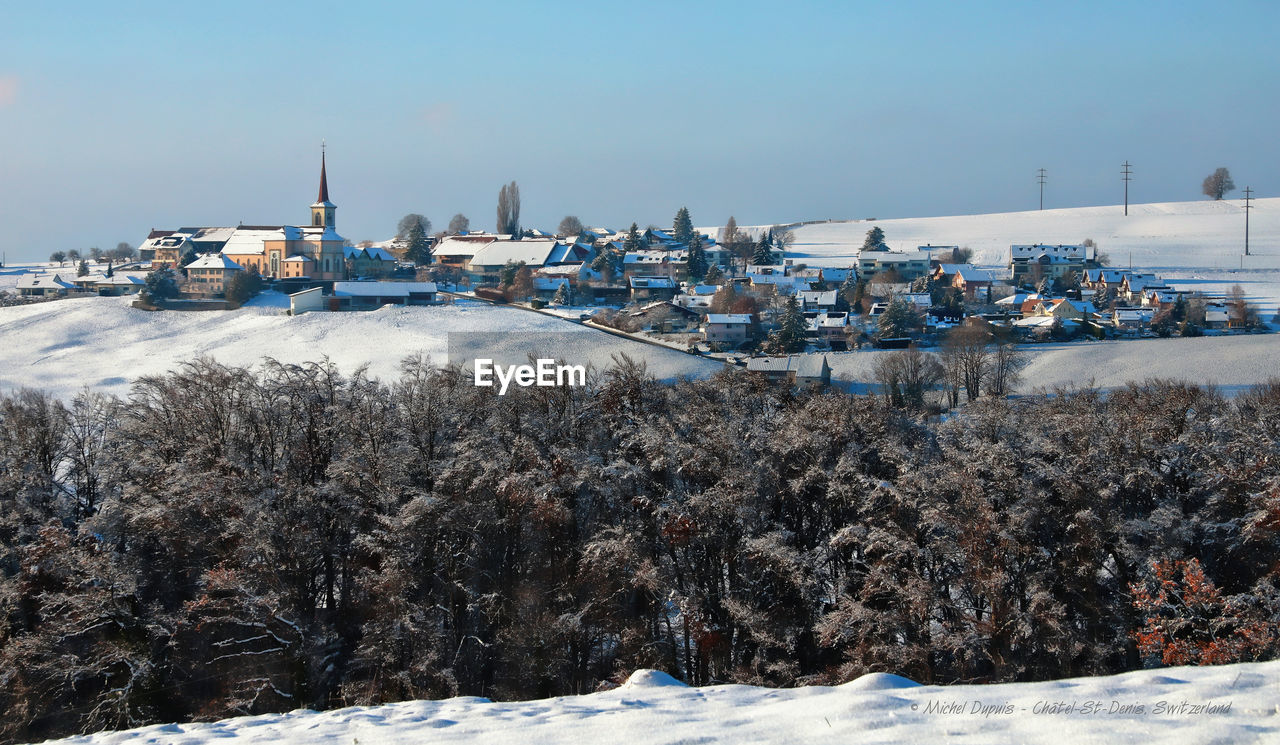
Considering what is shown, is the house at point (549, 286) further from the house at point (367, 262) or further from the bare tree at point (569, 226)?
the bare tree at point (569, 226)

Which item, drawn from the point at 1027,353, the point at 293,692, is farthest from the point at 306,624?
the point at 1027,353

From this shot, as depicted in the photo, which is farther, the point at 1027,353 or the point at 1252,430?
the point at 1027,353

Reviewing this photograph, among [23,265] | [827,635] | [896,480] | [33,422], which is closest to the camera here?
[827,635]

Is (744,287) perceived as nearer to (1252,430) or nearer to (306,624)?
(1252,430)

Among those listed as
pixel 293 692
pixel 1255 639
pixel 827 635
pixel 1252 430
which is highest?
pixel 1252 430

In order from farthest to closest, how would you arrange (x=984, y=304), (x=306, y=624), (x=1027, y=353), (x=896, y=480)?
(x=984, y=304)
(x=1027, y=353)
(x=896, y=480)
(x=306, y=624)

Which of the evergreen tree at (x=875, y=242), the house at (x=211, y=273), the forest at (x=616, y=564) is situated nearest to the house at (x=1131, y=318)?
the evergreen tree at (x=875, y=242)

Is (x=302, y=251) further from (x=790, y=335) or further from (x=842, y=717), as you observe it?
(x=842, y=717)
